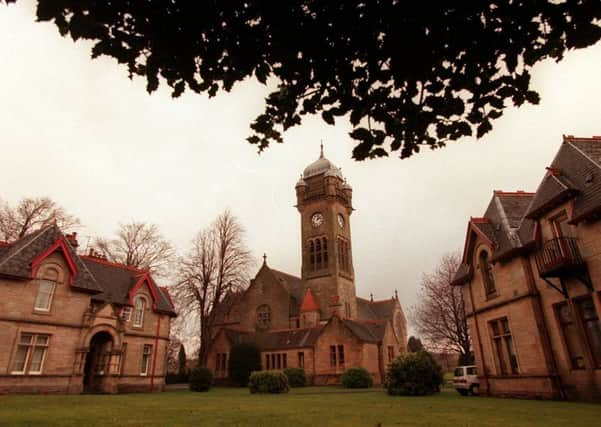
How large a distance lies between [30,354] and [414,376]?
844 inches

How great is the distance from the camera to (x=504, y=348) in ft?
62.3

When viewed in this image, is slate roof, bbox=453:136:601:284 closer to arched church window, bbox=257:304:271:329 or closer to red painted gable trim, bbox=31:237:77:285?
red painted gable trim, bbox=31:237:77:285

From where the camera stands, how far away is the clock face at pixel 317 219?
53.2 metres

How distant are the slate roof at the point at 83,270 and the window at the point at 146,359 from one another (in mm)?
2906

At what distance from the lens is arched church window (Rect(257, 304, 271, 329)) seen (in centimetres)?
4853

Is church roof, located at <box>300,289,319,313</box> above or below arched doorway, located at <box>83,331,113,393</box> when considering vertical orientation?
above

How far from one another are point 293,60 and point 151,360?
29375mm

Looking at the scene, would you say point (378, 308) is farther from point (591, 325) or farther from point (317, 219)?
point (591, 325)

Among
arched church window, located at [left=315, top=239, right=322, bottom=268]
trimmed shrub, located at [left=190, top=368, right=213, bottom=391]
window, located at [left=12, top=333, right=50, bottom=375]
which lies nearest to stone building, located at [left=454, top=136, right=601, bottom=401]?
trimmed shrub, located at [left=190, top=368, right=213, bottom=391]

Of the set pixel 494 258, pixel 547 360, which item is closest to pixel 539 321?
pixel 547 360

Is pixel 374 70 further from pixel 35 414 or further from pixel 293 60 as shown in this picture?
pixel 35 414

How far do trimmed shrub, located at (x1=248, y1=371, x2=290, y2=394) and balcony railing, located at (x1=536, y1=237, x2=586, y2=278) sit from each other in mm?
16945

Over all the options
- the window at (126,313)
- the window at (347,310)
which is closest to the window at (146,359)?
the window at (126,313)

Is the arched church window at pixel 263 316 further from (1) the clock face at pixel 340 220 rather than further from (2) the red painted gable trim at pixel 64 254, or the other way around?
(2) the red painted gable trim at pixel 64 254
